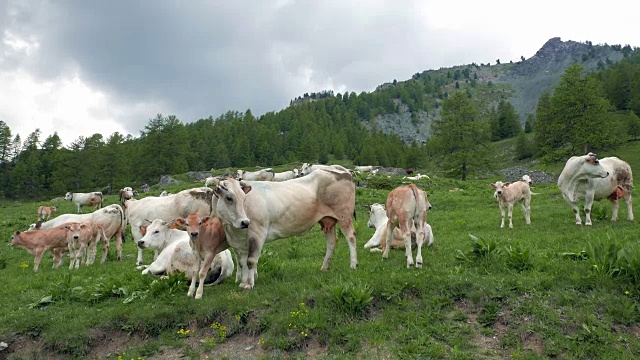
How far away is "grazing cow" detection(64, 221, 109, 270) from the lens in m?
14.7

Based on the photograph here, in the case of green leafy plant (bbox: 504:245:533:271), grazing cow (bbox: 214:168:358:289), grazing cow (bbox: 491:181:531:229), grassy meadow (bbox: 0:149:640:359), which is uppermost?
grazing cow (bbox: 214:168:358:289)

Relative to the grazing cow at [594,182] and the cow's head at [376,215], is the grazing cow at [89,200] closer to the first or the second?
the cow's head at [376,215]

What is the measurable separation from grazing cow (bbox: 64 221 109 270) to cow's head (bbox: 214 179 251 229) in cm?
808

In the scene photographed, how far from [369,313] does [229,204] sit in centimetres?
371

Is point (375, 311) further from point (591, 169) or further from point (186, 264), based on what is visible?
point (591, 169)

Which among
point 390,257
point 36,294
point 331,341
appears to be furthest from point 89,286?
point 390,257

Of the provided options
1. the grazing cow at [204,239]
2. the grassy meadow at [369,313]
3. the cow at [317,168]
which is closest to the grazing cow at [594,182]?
the grassy meadow at [369,313]

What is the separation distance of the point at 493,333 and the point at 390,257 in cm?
512

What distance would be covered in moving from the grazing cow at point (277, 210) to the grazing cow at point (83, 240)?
7.71 meters

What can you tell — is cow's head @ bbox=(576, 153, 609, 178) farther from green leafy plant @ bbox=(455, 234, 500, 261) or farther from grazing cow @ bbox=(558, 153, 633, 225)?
green leafy plant @ bbox=(455, 234, 500, 261)

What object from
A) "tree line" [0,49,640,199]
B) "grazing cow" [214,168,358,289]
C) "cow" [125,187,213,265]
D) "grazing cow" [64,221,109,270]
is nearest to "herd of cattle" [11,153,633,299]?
"grazing cow" [214,168,358,289]

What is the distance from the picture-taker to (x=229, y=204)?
30.1ft

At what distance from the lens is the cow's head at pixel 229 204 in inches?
358

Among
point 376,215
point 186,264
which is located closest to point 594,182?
point 376,215
